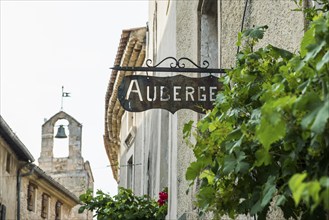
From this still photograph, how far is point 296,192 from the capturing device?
94.2 inches

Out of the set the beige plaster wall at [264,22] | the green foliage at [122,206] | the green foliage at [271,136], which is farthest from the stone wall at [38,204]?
the green foliage at [271,136]

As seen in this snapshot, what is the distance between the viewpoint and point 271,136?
282cm

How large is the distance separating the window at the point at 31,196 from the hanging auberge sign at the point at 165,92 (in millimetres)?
24116

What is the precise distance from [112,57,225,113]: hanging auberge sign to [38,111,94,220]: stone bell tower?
34.4m

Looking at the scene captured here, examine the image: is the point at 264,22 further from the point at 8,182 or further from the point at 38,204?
the point at 38,204

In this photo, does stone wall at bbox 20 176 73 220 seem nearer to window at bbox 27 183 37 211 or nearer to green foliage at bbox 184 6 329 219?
window at bbox 27 183 37 211

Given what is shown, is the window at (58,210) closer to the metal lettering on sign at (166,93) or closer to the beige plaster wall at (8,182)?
the beige plaster wall at (8,182)

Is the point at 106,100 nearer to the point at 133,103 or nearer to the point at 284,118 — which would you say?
the point at 133,103

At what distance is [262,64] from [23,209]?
84.9 feet

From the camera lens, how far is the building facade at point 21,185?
25547mm

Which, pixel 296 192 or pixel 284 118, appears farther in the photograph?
pixel 284 118

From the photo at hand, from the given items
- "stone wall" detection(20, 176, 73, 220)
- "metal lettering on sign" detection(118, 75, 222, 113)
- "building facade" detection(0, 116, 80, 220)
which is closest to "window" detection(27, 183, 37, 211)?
"building facade" detection(0, 116, 80, 220)

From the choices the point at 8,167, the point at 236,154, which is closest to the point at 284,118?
the point at 236,154

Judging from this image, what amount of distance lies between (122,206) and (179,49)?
10.1ft
